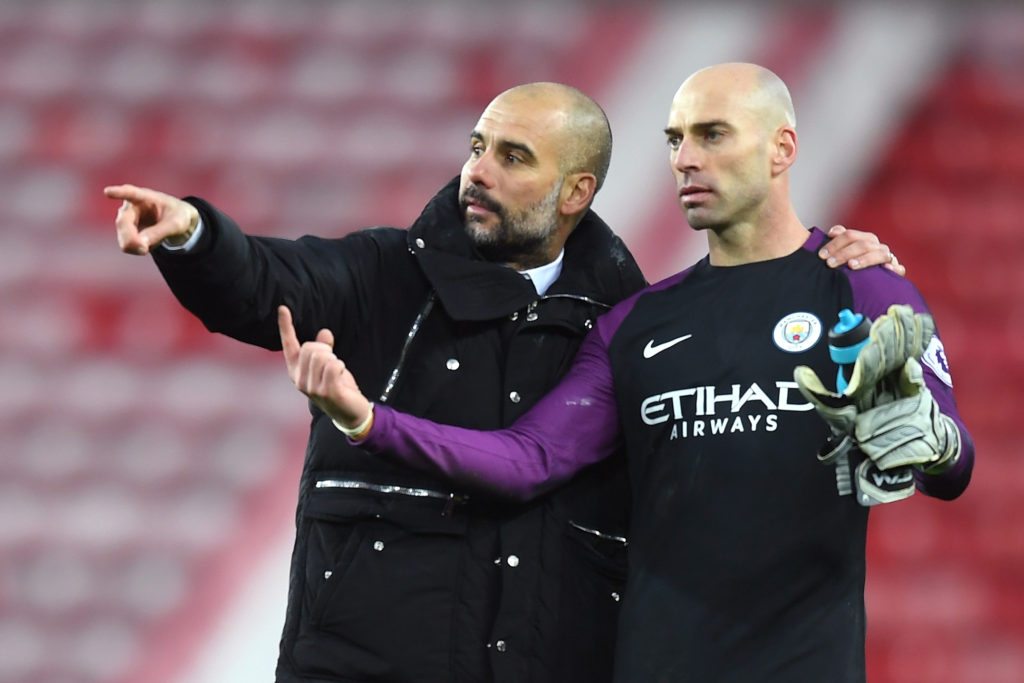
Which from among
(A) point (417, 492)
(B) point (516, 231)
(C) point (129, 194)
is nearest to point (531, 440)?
(A) point (417, 492)

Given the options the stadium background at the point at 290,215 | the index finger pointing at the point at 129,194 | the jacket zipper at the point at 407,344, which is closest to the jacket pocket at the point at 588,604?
the jacket zipper at the point at 407,344

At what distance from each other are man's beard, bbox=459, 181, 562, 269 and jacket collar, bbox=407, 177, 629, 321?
2 cm

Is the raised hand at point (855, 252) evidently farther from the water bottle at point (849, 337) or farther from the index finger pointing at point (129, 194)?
the index finger pointing at point (129, 194)

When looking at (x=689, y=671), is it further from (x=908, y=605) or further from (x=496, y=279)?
(x=908, y=605)

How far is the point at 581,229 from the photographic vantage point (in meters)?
1.93

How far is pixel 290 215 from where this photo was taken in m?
3.37

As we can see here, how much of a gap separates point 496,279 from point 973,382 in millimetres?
1788

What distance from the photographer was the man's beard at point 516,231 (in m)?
1.84

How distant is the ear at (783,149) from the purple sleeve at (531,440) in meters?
0.28

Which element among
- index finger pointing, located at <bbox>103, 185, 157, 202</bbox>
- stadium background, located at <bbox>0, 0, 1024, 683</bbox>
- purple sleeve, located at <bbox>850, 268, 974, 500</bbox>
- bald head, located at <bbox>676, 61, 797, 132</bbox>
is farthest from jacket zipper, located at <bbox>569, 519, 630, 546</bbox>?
stadium background, located at <bbox>0, 0, 1024, 683</bbox>

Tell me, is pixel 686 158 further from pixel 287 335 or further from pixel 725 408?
pixel 287 335

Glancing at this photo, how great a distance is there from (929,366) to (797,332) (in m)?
0.14

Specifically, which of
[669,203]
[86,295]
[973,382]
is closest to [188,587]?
[86,295]

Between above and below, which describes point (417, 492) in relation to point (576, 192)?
below
